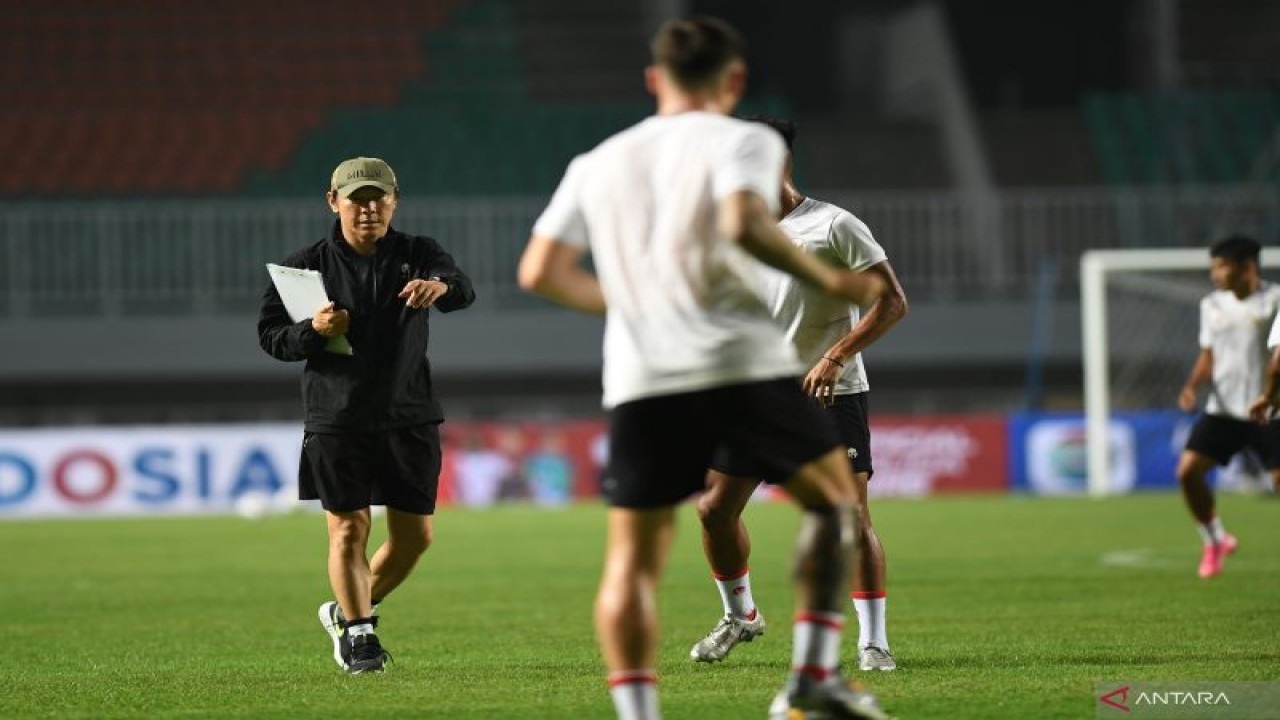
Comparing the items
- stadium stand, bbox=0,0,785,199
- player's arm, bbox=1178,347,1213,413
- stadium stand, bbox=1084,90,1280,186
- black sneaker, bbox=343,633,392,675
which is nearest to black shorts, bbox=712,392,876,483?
black sneaker, bbox=343,633,392,675

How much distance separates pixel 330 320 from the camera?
23.7ft

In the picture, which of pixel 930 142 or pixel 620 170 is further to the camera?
pixel 930 142

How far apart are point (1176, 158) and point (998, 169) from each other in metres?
3.21

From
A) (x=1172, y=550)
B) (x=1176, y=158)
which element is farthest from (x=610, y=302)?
(x=1176, y=158)

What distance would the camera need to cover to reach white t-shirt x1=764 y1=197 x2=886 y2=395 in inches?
290

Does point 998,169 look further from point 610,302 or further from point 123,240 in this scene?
point 610,302

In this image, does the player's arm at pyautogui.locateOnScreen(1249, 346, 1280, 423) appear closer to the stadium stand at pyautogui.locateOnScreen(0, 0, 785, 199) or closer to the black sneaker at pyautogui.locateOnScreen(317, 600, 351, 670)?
the black sneaker at pyautogui.locateOnScreen(317, 600, 351, 670)

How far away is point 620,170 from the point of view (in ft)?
16.3

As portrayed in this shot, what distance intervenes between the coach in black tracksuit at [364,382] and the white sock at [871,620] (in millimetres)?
1780

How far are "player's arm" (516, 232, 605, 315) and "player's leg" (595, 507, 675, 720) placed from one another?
57 cm

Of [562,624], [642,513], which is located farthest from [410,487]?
[642,513]

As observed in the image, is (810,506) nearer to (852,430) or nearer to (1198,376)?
(852,430)

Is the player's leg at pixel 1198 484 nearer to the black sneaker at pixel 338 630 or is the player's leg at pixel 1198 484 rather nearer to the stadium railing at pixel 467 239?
the black sneaker at pixel 338 630

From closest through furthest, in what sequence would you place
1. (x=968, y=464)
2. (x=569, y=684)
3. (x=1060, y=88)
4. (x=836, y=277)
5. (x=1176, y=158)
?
(x=836, y=277)
(x=569, y=684)
(x=968, y=464)
(x=1176, y=158)
(x=1060, y=88)
